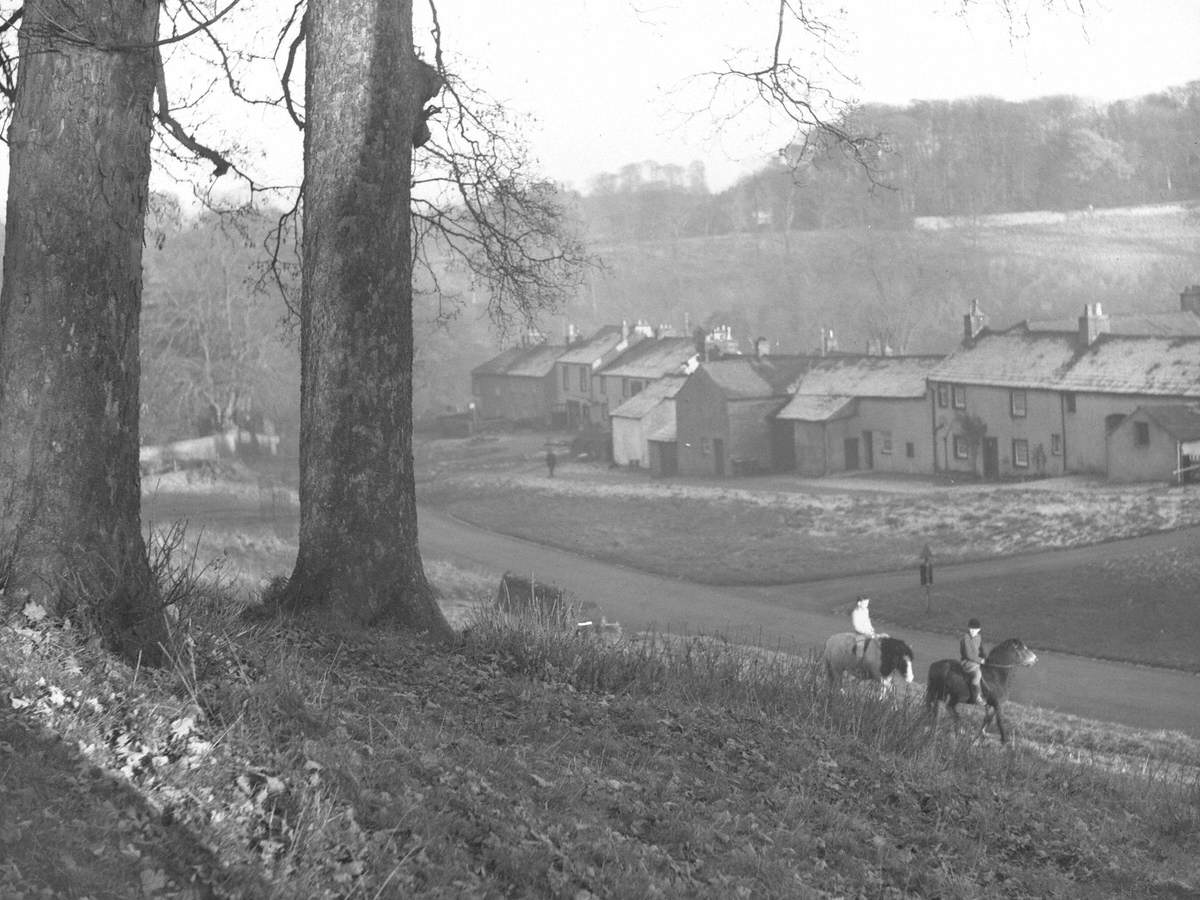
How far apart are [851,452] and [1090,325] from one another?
38.0 ft

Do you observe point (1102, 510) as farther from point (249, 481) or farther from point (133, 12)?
point (133, 12)

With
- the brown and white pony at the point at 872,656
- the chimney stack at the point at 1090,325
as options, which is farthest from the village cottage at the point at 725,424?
the brown and white pony at the point at 872,656

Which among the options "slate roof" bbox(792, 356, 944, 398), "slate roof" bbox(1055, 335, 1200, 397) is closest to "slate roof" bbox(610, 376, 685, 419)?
"slate roof" bbox(792, 356, 944, 398)

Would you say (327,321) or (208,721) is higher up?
(327,321)

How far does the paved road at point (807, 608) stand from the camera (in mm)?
22750

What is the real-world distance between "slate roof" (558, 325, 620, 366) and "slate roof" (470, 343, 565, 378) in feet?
4.89

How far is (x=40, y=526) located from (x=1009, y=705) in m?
17.7

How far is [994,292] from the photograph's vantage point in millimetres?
66625

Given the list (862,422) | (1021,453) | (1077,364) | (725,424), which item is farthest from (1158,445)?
(725,424)

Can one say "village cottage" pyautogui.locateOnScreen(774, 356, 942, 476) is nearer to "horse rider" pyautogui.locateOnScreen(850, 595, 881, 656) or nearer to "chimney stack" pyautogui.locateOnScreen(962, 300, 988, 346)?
"chimney stack" pyautogui.locateOnScreen(962, 300, 988, 346)

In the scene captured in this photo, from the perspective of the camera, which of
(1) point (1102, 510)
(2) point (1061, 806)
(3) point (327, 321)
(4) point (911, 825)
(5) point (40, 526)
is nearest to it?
(5) point (40, 526)

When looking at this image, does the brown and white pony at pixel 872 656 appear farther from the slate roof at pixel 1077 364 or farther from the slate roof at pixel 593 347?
the slate roof at pixel 593 347

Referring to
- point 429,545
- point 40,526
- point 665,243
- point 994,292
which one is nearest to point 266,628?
point 40,526

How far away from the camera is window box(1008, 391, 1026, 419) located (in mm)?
51750
